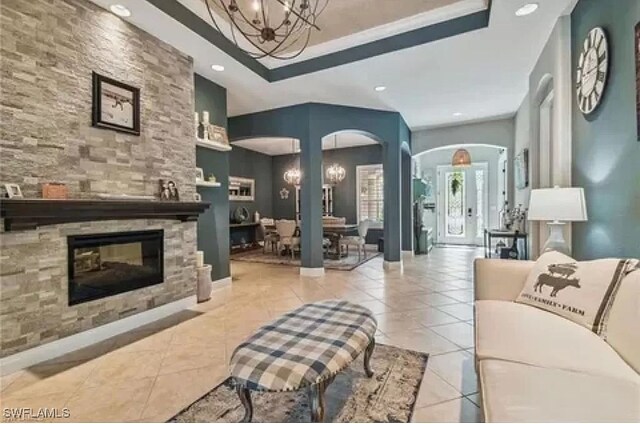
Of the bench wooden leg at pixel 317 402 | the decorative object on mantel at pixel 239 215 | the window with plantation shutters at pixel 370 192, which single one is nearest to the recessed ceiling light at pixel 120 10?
the bench wooden leg at pixel 317 402

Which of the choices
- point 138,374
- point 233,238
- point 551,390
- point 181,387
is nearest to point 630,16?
point 551,390

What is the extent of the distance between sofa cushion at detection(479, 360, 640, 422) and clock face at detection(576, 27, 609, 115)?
90.0 inches

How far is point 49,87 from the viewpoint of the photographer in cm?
273

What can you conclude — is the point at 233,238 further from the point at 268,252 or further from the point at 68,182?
the point at 68,182

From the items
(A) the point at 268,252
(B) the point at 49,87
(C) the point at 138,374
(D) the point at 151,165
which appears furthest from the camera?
(A) the point at 268,252

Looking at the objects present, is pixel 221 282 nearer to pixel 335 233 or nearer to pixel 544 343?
pixel 335 233

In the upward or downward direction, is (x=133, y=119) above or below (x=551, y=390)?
above

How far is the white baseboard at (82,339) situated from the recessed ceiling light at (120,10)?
2971 mm

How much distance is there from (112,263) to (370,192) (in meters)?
7.48

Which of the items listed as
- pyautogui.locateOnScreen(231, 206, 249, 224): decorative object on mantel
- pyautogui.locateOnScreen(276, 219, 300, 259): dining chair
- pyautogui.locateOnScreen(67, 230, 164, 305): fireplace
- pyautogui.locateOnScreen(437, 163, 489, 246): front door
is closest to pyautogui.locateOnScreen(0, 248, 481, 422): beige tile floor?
pyautogui.locateOnScreen(67, 230, 164, 305): fireplace

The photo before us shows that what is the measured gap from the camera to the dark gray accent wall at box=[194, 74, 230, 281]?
469 cm

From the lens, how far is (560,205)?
8.75 feet

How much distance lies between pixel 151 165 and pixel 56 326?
5.77 ft

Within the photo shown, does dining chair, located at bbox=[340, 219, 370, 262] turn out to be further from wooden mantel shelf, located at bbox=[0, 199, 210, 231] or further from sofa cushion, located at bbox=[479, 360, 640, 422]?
sofa cushion, located at bbox=[479, 360, 640, 422]
